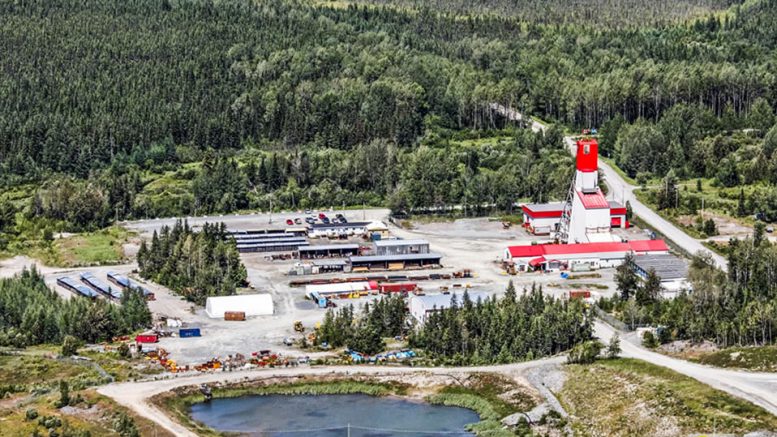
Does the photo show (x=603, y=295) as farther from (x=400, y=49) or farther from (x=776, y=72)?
(x=400, y=49)

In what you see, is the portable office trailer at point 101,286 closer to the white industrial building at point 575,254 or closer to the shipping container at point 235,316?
the shipping container at point 235,316

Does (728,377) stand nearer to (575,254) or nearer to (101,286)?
(575,254)

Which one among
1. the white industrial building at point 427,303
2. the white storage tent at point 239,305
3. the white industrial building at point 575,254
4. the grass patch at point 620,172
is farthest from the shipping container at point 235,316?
the grass patch at point 620,172

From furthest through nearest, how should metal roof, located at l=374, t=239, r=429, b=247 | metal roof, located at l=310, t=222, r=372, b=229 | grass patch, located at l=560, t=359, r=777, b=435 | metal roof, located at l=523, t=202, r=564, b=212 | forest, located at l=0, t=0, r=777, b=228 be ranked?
forest, located at l=0, t=0, r=777, b=228 → metal roof, located at l=523, t=202, r=564, b=212 → metal roof, located at l=310, t=222, r=372, b=229 → metal roof, located at l=374, t=239, r=429, b=247 → grass patch, located at l=560, t=359, r=777, b=435

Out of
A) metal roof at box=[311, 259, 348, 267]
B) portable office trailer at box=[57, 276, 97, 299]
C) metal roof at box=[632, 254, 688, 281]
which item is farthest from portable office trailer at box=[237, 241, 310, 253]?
metal roof at box=[632, 254, 688, 281]

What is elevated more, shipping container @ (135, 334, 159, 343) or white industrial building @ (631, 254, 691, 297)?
white industrial building @ (631, 254, 691, 297)

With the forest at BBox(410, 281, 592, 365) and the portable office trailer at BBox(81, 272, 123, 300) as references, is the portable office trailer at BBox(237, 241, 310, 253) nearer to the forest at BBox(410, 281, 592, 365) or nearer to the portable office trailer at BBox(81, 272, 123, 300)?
the portable office trailer at BBox(81, 272, 123, 300)

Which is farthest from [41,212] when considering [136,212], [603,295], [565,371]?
[565,371]
